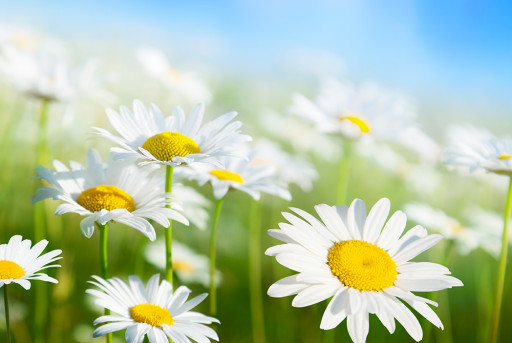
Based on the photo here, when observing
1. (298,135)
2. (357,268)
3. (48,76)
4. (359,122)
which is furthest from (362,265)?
(298,135)

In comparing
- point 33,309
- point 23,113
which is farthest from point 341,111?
point 23,113

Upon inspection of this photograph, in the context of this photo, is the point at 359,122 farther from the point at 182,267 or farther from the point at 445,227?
the point at 182,267

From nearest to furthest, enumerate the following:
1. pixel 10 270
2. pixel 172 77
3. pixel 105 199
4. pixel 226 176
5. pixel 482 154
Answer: pixel 10 270 → pixel 105 199 → pixel 226 176 → pixel 482 154 → pixel 172 77

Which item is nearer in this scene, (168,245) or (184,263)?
(168,245)

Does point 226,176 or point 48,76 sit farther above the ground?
point 48,76

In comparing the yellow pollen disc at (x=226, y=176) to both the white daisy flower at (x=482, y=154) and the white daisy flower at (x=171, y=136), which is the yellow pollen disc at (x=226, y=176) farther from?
the white daisy flower at (x=482, y=154)

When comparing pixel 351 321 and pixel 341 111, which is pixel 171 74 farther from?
pixel 351 321

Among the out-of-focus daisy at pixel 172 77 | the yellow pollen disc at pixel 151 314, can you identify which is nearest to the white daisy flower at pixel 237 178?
the yellow pollen disc at pixel 151 314
